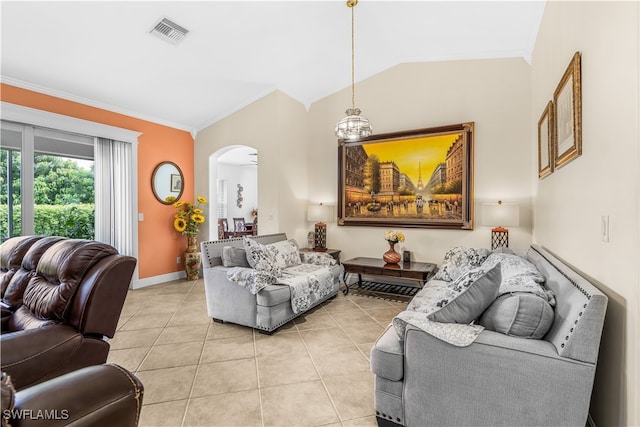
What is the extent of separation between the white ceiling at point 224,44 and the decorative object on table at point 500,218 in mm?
1970

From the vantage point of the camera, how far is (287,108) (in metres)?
4.94

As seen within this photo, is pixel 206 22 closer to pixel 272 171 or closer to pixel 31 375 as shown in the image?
pixel 272 171

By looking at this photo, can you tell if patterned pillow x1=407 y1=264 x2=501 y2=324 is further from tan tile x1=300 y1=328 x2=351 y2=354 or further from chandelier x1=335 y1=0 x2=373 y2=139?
chandelier x1=335 y1=0 x2=373 y2=139

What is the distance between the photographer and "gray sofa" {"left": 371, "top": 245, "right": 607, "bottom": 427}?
1324 mm

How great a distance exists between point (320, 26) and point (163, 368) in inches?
151

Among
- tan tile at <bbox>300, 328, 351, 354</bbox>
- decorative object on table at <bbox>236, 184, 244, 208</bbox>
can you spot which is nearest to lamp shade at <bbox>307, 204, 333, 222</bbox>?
tan tile at <bbox>300, 328, 351, 354</bbox>

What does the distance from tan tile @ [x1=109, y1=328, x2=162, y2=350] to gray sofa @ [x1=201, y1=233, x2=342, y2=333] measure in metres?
0.58

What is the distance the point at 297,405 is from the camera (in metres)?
1.93

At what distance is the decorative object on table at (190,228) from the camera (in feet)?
16.9

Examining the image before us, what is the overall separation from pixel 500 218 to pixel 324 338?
2.56 metres

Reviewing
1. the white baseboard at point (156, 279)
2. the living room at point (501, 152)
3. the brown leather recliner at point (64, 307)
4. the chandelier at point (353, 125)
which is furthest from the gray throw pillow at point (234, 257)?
the white baseboard at point (156, 279)

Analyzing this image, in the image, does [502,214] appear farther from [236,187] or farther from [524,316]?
[236,187]

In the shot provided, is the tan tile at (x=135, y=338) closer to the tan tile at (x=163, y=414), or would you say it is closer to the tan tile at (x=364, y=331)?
the tan tile at (x=163, y=414)

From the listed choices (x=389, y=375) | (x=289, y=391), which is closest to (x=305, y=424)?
(x=289, y=391)
